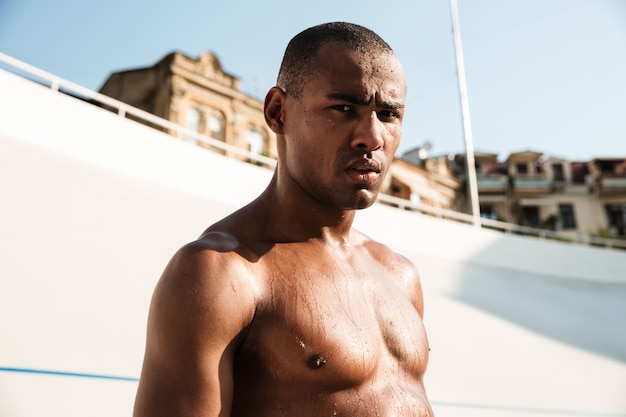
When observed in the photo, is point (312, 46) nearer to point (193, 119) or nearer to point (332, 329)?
point (332, 329)

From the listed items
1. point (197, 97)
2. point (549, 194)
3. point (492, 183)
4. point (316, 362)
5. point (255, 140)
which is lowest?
point (316, 362)

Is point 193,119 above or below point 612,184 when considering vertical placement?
below

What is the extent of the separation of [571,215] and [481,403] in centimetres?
2813

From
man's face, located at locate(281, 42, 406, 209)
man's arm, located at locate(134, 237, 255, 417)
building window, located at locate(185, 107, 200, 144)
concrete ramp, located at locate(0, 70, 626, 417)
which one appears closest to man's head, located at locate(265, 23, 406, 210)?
man's face, located at locate(281, 42, 406, 209)

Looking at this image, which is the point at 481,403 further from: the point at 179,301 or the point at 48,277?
the point at 179,301

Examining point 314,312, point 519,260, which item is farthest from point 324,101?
point 519,260

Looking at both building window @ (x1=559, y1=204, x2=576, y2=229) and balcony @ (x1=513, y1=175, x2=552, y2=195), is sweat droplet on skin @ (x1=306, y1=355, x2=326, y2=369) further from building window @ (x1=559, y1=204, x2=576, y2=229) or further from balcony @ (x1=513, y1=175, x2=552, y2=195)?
building window @ (x1=559, y1=204, x2=576, y2=229)

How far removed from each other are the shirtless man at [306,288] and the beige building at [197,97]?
14909 millimetres

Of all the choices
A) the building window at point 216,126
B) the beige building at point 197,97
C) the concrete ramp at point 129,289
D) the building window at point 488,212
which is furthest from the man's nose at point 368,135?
the building window at point 488,212

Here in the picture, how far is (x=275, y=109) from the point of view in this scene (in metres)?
1.18

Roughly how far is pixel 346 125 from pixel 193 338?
51 cm

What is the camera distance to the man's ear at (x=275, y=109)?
1.17 metres

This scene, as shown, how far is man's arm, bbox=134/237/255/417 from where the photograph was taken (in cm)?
82

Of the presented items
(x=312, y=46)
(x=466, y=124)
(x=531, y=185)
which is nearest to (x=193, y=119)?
(x=466, y=124)
